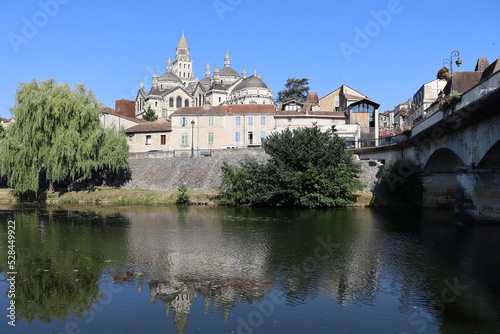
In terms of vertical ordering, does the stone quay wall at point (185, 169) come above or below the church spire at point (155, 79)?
below

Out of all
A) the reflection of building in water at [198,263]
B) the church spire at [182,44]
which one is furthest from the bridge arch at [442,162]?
the church spire at [182,44]

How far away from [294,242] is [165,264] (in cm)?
703

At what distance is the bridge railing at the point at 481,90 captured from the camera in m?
20.3

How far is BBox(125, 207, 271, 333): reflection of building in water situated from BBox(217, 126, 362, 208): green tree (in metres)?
12.7

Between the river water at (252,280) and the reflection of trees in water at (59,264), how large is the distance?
5cm

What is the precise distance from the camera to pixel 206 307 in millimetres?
10891

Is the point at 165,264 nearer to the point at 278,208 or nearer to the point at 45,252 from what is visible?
the point at 45,252

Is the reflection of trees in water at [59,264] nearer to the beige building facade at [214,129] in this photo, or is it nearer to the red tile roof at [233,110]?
the beige building facade at [214,129]

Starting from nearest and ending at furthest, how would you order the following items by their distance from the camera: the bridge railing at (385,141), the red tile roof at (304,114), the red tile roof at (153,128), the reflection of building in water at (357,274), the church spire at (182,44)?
1. the reflection of building in water at (357,274)
2. the bridge railing at (385,141)
3. the red tile roof at (304,114)
4. the red tile roof at (153,128)
5. the church spire at (182,44)

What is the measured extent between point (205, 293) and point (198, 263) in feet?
12.1

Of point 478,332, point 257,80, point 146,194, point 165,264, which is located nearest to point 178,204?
point 146,194

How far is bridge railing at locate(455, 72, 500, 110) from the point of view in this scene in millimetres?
20312

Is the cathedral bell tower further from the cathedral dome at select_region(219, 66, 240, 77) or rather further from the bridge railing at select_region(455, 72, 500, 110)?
the bridge railing at select_region(455, 72, 500, 110)

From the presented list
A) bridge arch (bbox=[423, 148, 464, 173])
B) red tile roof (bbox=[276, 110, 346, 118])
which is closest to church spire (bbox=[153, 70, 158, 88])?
red tile roof (bbox=[276, 110, 346, 118])
